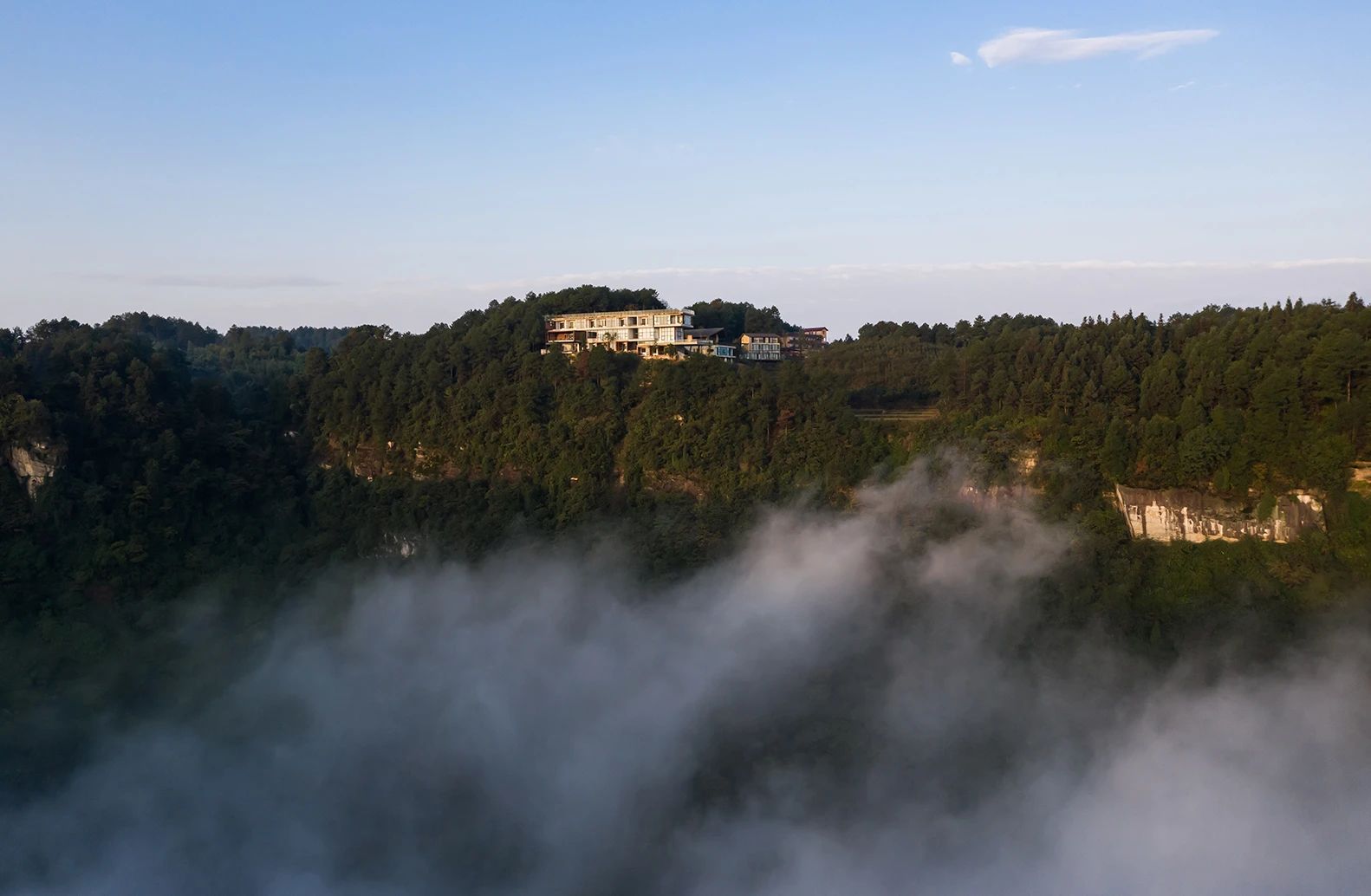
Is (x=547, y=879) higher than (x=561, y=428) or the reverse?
the reverse

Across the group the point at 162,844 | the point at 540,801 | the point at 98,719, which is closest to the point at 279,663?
the point at 98,719

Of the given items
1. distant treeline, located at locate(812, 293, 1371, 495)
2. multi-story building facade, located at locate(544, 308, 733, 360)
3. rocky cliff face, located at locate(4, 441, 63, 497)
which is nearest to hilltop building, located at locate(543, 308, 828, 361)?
multi-story building facade, located at locate(544, 308, 733, 360)

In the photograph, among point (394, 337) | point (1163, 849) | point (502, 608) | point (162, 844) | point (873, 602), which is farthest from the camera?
point (394, 337)

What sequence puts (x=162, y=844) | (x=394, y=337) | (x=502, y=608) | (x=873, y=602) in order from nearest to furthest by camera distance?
(x=162, y=844), (x=873, y=602), (x=502, y=608), (x=394, y=337)

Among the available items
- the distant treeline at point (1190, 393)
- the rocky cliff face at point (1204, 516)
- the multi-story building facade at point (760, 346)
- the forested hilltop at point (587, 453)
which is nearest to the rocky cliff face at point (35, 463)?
the forested hilltop at point (587, 453)

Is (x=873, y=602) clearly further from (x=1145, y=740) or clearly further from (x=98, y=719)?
(x=98, y=719)

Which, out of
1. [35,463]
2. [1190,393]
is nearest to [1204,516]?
[1190,393]
